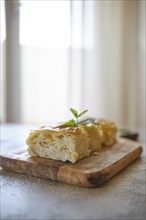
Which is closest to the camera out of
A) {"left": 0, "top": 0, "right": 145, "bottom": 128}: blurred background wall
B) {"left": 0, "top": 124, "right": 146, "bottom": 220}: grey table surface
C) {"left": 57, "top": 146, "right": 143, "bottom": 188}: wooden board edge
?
{"left": 0, "top": 124, "right": 146, "bottom": 220}: grey table surface

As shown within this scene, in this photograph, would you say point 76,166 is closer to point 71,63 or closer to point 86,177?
point 86,177

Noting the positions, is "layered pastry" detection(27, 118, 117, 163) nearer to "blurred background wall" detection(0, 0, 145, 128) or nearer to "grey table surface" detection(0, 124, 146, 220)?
"grey table surface" detection(0, 124, 146, 220)

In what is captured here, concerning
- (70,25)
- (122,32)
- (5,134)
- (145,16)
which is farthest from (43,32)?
(5,134)

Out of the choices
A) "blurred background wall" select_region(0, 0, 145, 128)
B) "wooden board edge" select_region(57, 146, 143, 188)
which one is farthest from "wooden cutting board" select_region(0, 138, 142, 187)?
"blurred background wall" select_region(0, 0, 145, 128)

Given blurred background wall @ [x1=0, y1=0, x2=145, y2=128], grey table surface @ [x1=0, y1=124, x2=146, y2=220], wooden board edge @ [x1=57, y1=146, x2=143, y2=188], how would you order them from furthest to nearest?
blurred background wall @ [x1=0, y1=0, x2=145, y2=128], wooden board edge @ [x1=57, y1=146, x2=143, y2=188], grey table surface @ [x1=0, y1=124, x2=146, y2=220]

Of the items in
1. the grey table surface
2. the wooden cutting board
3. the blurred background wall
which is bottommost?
the grey table surface

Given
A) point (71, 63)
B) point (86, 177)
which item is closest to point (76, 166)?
point (86, 177)

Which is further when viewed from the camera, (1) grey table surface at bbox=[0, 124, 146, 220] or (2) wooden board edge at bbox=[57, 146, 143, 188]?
(2) wooden board edge at bbox=[57, 146, 143, 188]
